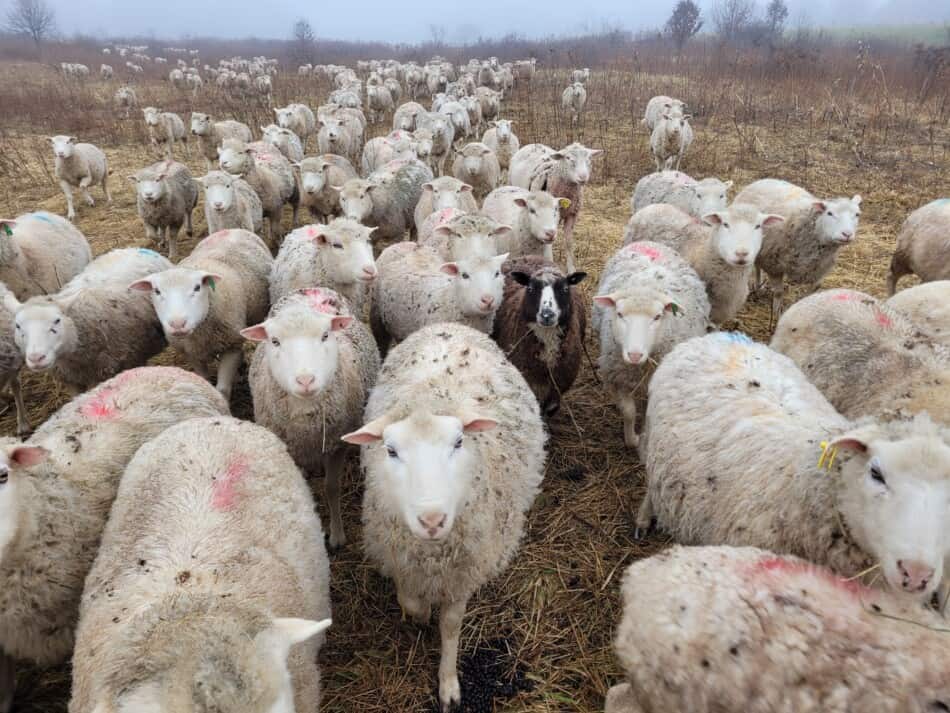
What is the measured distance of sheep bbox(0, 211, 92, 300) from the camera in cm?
552

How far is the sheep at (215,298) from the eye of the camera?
14.3ft

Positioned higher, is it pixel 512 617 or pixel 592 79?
pixel 592 79

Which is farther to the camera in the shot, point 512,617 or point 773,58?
point 773,58

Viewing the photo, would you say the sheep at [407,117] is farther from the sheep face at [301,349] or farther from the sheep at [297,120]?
the sheep face at [301,349]

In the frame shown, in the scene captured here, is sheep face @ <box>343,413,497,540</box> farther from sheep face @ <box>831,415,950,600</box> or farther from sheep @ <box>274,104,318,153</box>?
sheep @ <box>274,104,318,153</box>

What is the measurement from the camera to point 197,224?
9.91 metres

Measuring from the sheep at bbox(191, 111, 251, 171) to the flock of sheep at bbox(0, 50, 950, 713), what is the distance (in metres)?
6.28

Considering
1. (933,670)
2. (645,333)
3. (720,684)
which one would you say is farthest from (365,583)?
(933,670)

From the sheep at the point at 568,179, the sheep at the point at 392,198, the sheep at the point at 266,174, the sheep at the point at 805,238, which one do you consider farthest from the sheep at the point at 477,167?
the sheep at the point at 805,238

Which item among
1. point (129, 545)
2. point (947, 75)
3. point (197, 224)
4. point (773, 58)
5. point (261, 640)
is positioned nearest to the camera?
point (261, 640)

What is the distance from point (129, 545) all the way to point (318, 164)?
7.54 m

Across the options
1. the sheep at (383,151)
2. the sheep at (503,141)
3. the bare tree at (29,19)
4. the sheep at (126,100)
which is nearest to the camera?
the sheep at (383,151)

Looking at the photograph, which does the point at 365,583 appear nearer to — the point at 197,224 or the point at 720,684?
the point at 720,684

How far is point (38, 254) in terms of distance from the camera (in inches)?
233
